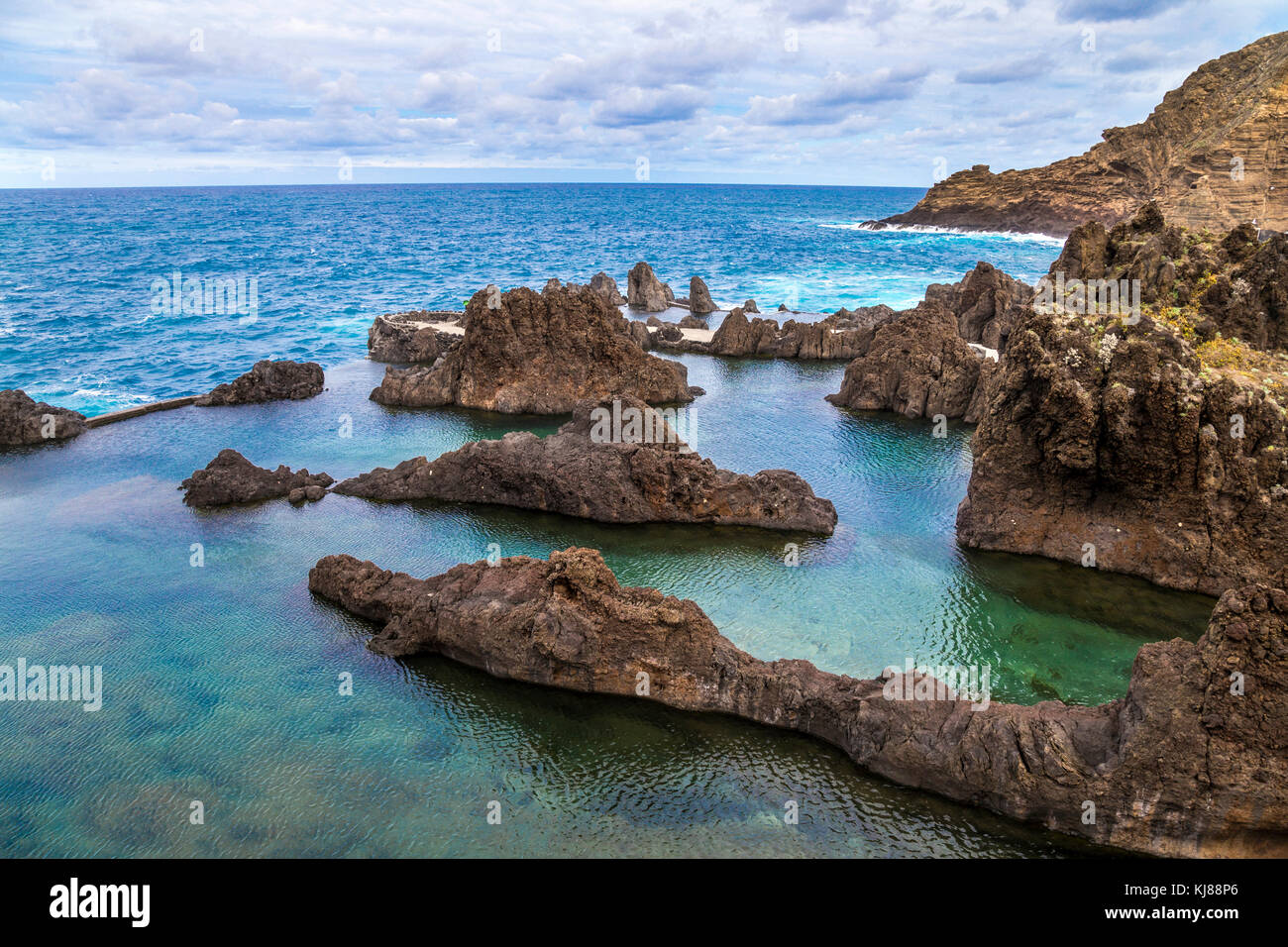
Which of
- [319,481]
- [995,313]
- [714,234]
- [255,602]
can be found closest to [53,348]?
[319,481]

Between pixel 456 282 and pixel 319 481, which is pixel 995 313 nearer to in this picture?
pixel 319 481

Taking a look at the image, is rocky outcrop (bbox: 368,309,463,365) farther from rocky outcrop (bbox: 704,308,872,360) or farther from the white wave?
the white wave

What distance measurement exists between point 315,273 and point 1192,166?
115258 millimetres

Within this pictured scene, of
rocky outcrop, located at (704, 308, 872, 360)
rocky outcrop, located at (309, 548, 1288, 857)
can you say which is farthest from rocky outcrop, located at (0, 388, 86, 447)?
rocky outcrop, located at (704, 308, 872, 360)

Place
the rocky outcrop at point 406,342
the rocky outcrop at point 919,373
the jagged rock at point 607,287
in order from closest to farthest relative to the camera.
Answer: the rocky outcrop at point 919,373 < the rocky outcrop at point 406,342 < the jagged rock at point 607,287

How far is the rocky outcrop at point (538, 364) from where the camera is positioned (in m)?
41.6

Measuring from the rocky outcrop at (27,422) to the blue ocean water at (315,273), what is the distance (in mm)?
8297

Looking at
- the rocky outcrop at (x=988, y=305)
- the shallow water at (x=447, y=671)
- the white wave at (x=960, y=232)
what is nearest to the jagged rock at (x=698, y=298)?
the rocky outcrop at (x=988, y=305)

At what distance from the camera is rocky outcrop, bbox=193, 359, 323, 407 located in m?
43.4

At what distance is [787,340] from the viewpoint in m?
53.6

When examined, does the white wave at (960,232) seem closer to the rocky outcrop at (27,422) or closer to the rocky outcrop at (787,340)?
the rocky outcrop at (787,340)

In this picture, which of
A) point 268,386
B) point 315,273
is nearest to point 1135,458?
point 268,386

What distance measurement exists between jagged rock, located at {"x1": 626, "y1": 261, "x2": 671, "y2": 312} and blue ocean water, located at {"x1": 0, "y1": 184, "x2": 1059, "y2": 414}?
1457 centimetres

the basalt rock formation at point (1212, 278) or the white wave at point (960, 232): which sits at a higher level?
the white wave at point (960, 232)
